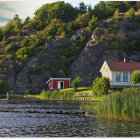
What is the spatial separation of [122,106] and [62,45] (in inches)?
2510

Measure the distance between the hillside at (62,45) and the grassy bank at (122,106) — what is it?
161ft

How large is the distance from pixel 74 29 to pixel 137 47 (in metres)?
21.2

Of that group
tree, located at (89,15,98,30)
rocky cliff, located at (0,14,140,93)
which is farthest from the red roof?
tree, located at (89,15,98,30)

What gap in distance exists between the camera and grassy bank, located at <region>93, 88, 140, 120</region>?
26439 mm

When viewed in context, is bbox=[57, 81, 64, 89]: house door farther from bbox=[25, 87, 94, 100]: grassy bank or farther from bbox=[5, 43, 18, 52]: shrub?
bbox=[5, 43, 18, 52]: shrub

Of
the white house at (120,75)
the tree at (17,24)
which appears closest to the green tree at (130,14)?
the tree at (17,24)

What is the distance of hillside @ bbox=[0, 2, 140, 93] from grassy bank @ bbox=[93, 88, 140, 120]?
49214 mm

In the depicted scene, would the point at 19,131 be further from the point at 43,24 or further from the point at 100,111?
the point at 43,24

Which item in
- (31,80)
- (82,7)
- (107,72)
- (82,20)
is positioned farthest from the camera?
(82,7)

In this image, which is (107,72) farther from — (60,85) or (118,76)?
(60,85)

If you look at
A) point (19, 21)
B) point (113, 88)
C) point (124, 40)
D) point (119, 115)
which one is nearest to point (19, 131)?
point (119, 115)

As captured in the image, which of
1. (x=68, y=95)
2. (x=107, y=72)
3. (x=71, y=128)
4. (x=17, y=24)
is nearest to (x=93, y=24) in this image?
(x=17, y=24)

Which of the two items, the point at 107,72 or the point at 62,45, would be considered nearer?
the point at 107,72

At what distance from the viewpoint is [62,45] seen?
89938mm
